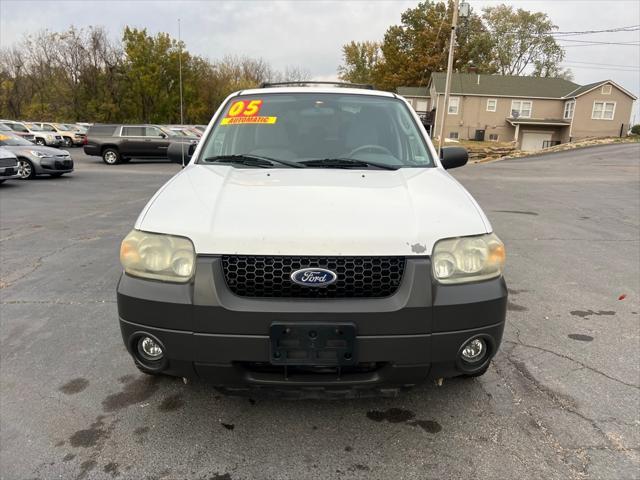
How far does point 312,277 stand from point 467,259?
29.7 inches

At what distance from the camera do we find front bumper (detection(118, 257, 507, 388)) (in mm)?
2080

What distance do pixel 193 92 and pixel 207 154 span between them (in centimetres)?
4547

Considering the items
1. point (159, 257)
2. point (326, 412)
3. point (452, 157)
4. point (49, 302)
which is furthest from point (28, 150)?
point (326, 412)

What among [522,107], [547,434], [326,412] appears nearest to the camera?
[547,434]

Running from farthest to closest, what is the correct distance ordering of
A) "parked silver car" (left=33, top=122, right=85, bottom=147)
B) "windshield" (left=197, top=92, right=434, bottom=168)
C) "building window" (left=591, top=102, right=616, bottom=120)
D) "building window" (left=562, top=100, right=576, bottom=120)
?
"building window" (left=562, top=100, right=576, bottom=120)
"building window" (left=591, top=102, right=616, bottom=120)
"parked silver car" (left=33, top=122, right=85, bottom=147)
"windshield" (left=197, top=92, right=434, bottom=168)

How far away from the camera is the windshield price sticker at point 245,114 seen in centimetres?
364

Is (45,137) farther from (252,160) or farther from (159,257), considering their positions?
(159,257)

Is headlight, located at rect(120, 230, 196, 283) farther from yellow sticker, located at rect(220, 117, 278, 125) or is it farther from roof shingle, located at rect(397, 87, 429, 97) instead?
roof shingle, located at rect(397, 87, 429, 97)

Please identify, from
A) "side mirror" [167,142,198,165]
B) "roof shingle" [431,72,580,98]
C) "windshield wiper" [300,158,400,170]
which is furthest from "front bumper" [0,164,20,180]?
"roof shingle" [431,72,580,98]

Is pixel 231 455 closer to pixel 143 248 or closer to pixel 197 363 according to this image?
pixel 197 363

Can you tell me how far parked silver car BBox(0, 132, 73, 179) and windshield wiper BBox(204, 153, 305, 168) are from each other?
13.3 meters

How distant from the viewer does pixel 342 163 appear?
3156 mm

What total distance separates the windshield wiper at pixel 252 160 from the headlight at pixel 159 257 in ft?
3.45

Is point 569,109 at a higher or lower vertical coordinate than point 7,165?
higher
